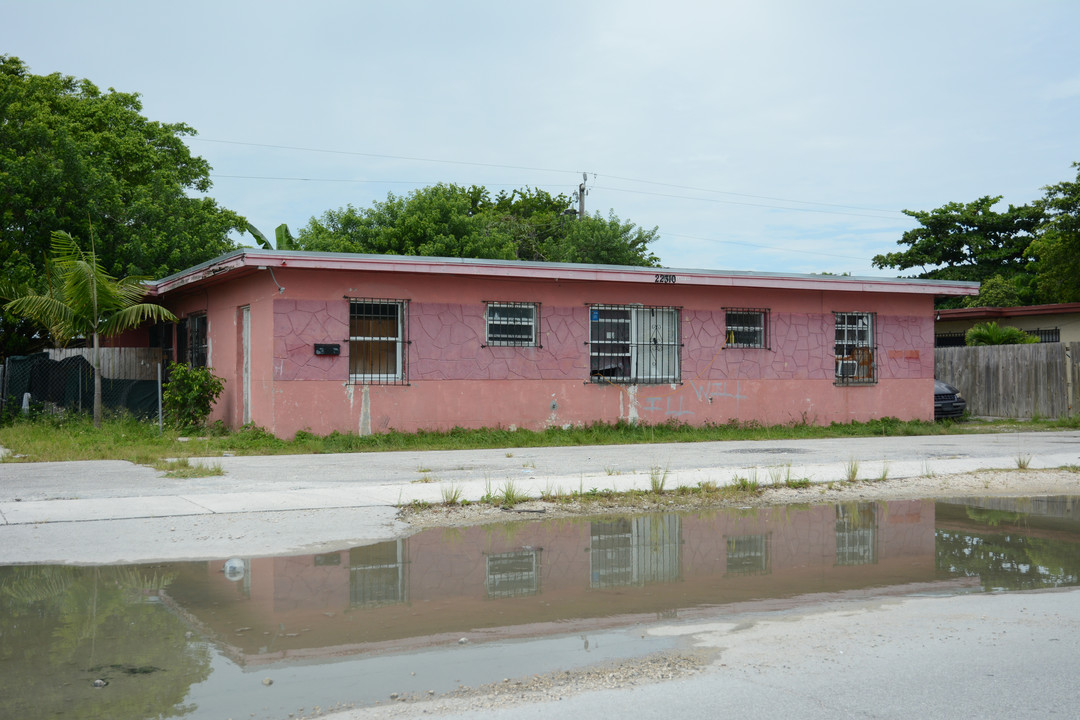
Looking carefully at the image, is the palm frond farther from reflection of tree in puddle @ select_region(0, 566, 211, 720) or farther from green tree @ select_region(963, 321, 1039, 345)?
green tree @ select_region(963, 321, 1039, 345)

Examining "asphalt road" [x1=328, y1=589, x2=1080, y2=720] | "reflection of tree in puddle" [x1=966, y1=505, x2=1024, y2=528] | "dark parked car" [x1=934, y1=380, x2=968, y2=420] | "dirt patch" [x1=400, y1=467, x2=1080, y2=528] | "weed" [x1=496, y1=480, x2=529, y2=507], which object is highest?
"dark parked car" [x1=934, y1=380, x2=968, y2=420]

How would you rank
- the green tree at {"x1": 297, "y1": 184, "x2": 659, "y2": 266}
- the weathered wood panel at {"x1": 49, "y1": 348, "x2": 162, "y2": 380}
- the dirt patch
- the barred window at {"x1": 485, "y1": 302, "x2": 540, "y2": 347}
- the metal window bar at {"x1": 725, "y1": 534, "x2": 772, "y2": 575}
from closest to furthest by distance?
the metal window bar at {"x1": 725, "y1": 534, "x2": 772, "y2": 575}
the dirt patch
the barred window at {"x1": 485, "y1": 302, "x2": 540, "y2": 347}
the weathered wood panel at {"x1": 49, "y1": 348, "x2": 162, "y2": 380}
the green tree at {"x1": 297, "y1": 184, "x2": 659, "y2": 266}

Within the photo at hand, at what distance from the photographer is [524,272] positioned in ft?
59.8

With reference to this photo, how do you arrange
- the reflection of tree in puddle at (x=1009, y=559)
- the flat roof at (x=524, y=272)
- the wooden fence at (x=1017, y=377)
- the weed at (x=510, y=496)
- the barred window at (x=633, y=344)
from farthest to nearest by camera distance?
the wooden fence at (x=1017, y=377) → the barred window at (x=633, y=344) → the flat roof at (x=524, y=272) → the weed at (x=510, y=496) → the reflection of tree in puddle at (x=1009, y=559)

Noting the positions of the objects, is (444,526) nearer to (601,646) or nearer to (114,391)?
(601,646)

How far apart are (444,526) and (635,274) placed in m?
10.8

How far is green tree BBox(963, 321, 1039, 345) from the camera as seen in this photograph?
26.7m

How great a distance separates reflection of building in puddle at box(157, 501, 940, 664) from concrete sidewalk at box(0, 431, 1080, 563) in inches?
39.1

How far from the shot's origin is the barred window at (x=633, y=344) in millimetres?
19422

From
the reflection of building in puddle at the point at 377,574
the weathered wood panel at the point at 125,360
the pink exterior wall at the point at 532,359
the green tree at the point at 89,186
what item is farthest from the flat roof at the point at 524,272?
the reflection of building in puddle at the point at 377,574

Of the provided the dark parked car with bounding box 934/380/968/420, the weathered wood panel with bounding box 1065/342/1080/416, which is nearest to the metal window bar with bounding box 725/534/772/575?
the dark parked car with bounding box 934/380/968/420

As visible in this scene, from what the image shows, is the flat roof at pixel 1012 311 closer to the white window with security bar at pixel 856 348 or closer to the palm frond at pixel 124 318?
the white window with security bar at pixel 856 348

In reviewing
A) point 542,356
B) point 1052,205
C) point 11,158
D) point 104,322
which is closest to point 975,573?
point 542,356

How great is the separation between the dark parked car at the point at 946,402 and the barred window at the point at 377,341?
1349 cm
